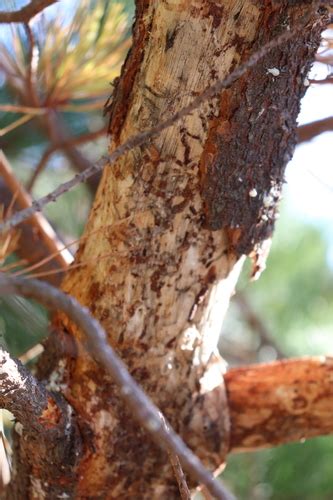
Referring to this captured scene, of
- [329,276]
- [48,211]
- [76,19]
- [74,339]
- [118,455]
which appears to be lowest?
[118,455]

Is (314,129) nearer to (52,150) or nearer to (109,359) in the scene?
(52,150)

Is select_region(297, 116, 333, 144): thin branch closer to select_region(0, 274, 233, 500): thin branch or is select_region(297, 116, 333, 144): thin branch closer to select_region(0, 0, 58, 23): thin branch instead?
select_region(0, 0, 58, 23): thin branch

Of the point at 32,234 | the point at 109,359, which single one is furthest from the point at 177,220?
the point at 32,234

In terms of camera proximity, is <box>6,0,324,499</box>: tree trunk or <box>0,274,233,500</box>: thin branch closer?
<box>0,274,233,500</box>: thin branch

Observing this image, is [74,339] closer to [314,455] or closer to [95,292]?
[95,292]

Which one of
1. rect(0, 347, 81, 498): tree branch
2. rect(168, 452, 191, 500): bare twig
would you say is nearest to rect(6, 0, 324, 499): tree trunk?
rect(0, 347, 81, 498): tree branch

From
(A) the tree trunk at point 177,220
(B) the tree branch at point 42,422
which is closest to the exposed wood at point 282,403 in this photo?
(A) the tree trunk at point 177,220

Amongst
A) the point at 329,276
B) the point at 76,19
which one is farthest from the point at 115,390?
the point at 329,276
